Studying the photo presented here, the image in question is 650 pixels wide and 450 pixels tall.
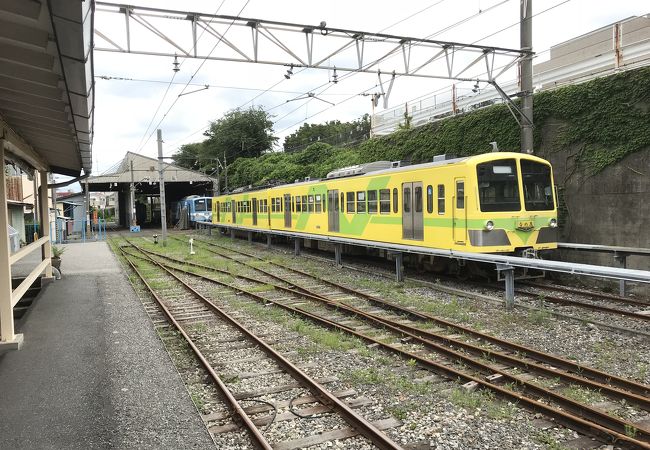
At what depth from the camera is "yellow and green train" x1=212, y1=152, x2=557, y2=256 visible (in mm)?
11062

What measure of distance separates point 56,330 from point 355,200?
9.67m

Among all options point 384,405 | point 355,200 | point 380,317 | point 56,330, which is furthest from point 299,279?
point 384,405

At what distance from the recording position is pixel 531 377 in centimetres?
613

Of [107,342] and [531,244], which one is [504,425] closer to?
[107,342]

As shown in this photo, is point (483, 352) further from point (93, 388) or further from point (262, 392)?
point (93, 388)

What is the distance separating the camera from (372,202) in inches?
583

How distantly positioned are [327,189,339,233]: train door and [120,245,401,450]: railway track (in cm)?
756

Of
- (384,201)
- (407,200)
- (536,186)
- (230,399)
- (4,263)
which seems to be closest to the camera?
(230,399)

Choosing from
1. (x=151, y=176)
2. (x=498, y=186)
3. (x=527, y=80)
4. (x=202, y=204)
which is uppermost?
(x=151, y=176)

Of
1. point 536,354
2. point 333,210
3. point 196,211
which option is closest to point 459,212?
point 536,354

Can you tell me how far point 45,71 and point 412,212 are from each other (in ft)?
32.0

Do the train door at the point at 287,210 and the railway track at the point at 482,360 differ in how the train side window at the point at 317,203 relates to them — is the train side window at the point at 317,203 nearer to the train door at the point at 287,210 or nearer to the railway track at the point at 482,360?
the train door at the point at 287,210

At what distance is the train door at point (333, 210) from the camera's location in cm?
1720

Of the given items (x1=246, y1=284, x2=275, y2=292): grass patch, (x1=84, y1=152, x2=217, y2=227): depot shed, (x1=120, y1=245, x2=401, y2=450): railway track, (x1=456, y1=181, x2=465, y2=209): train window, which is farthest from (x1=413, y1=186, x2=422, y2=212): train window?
(x1=84, y1=152, x2=217, y2=227): depot shed
